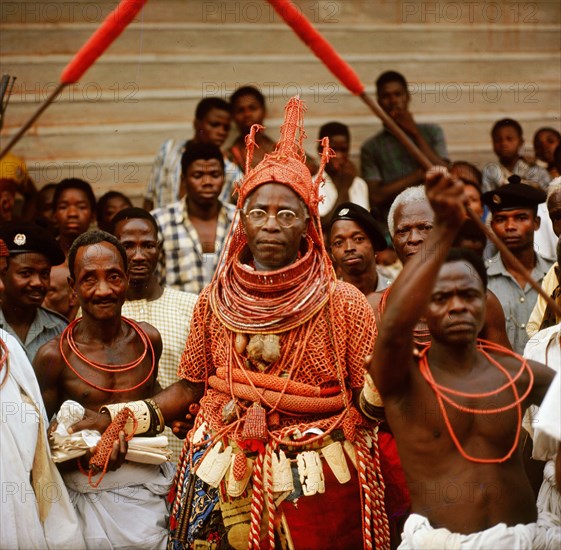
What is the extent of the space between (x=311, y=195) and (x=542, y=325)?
5.60ft

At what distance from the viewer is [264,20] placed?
11.1 m

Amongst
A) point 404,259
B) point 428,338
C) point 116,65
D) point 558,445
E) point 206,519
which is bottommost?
point 206,519

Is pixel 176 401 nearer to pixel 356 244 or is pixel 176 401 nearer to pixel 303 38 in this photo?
pixel 356 244

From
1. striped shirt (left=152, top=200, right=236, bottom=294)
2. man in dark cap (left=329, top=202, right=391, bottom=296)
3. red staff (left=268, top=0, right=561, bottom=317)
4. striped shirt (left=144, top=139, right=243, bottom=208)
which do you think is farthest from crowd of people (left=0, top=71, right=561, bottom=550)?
striped shirt (left=144, top=139, right=243, bottom=208)

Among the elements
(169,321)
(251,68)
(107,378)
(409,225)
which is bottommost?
(107,378)

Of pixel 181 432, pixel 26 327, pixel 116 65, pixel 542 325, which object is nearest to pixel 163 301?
pixel 26 327

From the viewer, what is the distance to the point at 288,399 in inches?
211

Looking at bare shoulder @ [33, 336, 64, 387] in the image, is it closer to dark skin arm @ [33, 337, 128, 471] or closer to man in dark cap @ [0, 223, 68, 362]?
dark skin arm @ [33, 337, 128, 471]

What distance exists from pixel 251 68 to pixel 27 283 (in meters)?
4.87

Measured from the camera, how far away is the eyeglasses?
5.47 metres

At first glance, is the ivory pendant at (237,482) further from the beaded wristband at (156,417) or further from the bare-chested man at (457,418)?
the bare-chested man at (457,418)

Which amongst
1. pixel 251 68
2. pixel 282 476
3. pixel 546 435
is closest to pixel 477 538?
pixel 546 435

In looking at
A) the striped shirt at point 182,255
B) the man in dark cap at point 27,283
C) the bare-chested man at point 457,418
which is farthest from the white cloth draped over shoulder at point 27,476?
the striped shirt at point 182,255

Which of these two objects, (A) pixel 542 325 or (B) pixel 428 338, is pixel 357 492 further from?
(A) pixel 542 325
